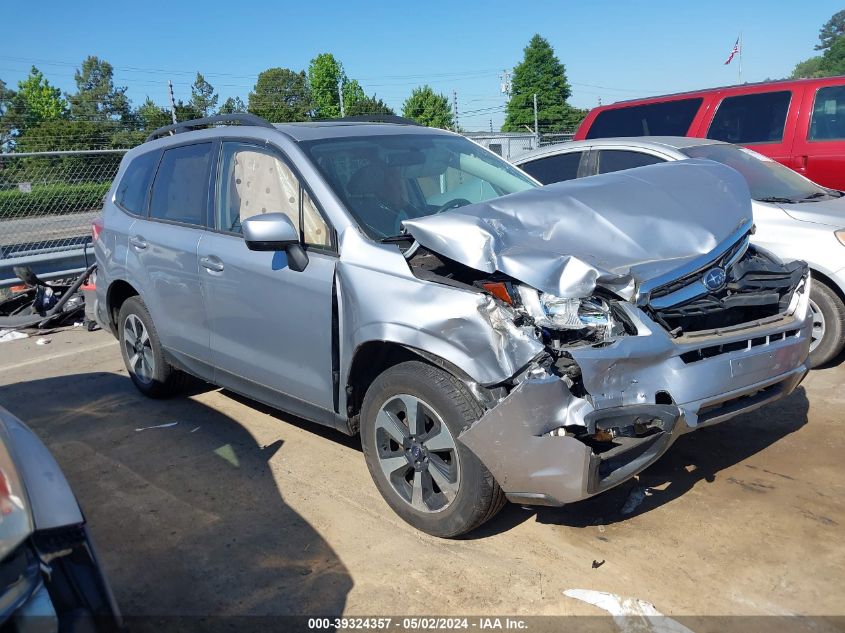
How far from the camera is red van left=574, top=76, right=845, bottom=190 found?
7504 mm

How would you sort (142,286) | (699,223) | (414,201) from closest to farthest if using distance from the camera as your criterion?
(699,223), (414,201), (142,286)

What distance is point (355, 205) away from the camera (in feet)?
12.6

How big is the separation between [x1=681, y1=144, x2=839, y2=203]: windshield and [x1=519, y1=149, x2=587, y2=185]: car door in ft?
3.03

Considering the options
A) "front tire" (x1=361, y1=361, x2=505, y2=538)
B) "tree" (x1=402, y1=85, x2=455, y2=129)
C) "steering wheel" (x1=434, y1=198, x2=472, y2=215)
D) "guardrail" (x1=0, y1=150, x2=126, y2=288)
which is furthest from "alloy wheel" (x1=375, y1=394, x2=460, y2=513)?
"tree" (x1=402, y1=85, x2=455, y2=129)

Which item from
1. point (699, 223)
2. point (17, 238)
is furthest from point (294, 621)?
point (17, 238)

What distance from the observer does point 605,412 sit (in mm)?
2885

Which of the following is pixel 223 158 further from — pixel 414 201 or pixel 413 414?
pixel 413 414

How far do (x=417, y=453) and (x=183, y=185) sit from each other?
267 centimetres

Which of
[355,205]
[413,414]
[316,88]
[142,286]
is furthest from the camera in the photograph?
[316,88]

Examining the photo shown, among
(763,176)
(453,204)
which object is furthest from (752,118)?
(453,204)

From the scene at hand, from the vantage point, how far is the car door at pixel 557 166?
21.8 feet

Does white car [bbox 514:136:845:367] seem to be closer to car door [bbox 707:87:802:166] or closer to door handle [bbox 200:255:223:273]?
car door [bbox 707:87:802:166]

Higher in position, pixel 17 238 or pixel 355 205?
pixel 355 205

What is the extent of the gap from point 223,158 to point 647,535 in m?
3.23
